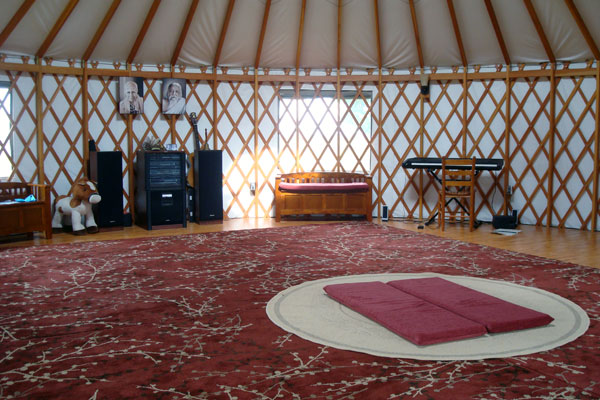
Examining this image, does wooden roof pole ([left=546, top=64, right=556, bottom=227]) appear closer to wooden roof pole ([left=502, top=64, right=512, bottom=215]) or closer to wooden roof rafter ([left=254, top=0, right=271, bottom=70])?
wooden roof pole ([left=502, top=64, right=512, bottom=215])

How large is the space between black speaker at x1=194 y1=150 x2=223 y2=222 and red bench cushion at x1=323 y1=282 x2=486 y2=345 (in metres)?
3.51

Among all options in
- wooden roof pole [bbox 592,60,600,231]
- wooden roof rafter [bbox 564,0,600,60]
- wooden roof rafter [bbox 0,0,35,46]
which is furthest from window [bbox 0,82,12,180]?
wooden roof pole [bbox 592,60,600,231]

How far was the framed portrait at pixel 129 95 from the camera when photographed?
6262 mm

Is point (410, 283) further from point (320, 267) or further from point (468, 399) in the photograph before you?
point (468, 399)

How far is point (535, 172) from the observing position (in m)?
6.39

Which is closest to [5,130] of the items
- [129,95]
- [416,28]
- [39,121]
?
[39,121]

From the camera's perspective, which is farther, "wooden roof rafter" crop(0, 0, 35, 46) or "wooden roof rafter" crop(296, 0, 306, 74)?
"wooden roof rafter" crop(296, 0, 306, 74)

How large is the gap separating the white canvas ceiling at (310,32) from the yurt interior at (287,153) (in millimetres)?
26

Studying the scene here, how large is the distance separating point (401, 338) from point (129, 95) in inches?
196

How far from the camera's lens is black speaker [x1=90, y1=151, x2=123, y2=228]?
577cm

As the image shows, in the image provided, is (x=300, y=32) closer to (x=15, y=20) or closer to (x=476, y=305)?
(x=15, y=20)

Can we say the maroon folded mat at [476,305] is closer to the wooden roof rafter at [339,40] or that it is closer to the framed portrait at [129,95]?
the wooden roof rafter at [339,40]

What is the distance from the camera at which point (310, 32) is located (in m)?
6.43

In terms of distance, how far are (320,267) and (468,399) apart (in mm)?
2164
